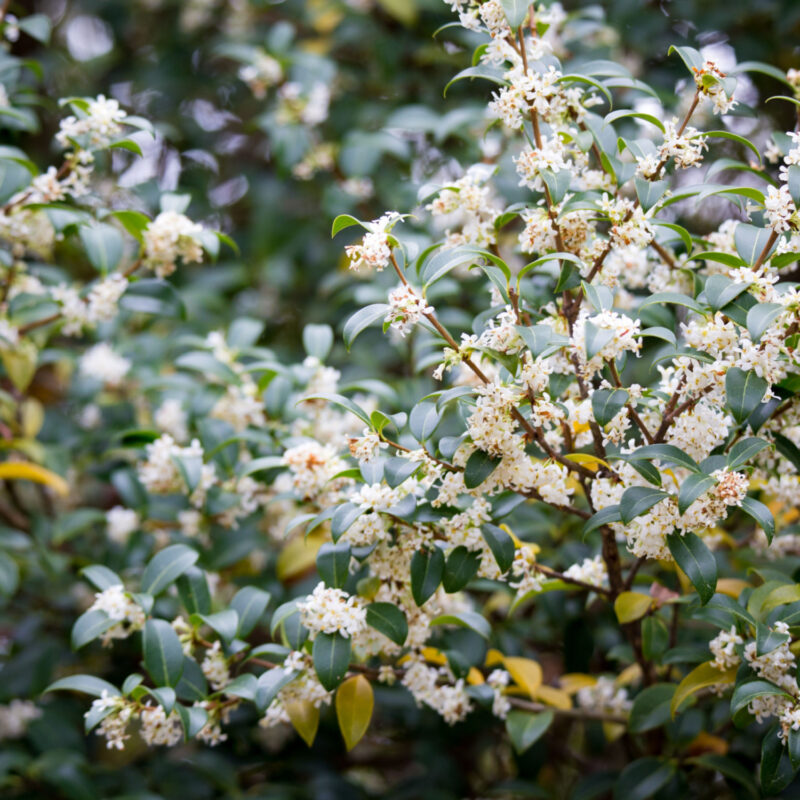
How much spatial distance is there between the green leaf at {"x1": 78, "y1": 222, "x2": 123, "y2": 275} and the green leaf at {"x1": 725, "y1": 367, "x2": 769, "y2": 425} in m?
1.22

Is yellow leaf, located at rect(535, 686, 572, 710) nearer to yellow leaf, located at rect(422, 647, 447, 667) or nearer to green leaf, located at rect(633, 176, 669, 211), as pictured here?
yellow leaf, located at rect(422, 647, 447, 667)

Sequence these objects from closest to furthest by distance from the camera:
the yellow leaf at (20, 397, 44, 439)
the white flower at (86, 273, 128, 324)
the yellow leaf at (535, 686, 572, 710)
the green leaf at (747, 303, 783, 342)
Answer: the green leaf at (747, 303, 783, 342), the yellow leaf at (535, 686, 572, 710), the white flower at (86, 273, 128, 324), the yellow leaf at (20, 397, 44, 439)

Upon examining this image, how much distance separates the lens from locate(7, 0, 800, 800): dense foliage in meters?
1.18

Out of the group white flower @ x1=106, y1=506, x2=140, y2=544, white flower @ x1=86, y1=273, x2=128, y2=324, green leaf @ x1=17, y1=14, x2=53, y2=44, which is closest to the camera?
white flower @ x1=86, y1=273, x2=128, y2=324

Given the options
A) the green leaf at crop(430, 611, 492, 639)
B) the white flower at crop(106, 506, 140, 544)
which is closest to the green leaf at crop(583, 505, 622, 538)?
the green leaf at crop(430, 611, 492, 639)

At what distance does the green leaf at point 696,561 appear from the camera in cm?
112

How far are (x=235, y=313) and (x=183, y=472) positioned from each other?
4.16ft

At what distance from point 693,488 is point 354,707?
26.5 inches

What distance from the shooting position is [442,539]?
129 centimetres

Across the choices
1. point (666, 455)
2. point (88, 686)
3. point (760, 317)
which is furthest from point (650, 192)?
point (88, 686)

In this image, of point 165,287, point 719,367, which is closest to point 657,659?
point 719,367

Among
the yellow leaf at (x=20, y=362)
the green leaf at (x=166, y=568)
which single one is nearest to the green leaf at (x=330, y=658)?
the green leaf at (x=166, y=568)

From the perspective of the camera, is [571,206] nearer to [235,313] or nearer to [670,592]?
[670,592]

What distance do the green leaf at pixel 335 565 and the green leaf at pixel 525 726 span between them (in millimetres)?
478
